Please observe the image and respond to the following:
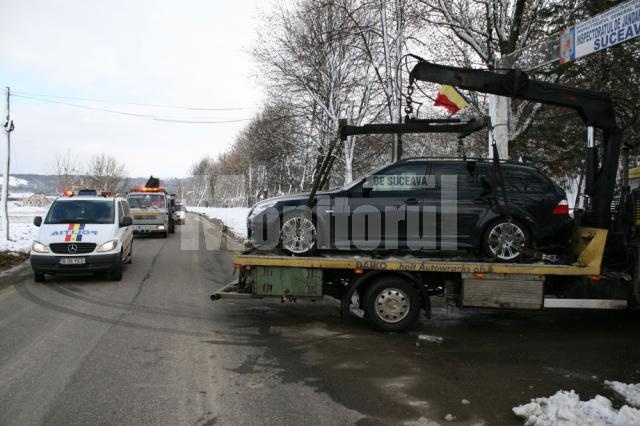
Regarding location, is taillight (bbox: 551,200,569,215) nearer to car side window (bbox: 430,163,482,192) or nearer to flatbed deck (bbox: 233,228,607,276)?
flatbed deck (bbox: 233,228,607,276)

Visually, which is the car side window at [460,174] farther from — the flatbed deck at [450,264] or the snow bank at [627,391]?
the snow bank at [627,391]

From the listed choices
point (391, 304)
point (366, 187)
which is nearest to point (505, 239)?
point (391, 304)

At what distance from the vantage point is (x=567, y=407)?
4.05m

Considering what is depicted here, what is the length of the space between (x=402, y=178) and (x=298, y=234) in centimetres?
181

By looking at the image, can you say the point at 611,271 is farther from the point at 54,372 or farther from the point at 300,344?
the point at 54,372

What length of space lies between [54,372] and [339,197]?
14.4 ft

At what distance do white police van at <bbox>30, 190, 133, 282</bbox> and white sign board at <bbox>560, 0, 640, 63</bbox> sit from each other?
9.66 metres

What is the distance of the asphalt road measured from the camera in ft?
13.9

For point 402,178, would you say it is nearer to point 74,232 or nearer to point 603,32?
point 603,32

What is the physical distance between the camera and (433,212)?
294 inches

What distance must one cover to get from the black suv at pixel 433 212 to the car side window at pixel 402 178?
0.02m

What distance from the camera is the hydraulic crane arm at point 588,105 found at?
748 cm

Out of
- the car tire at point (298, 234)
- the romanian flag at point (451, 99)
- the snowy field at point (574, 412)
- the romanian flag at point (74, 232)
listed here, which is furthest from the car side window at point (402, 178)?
the romanian flag at point (74, 232)

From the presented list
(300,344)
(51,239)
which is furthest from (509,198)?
(51,239)
